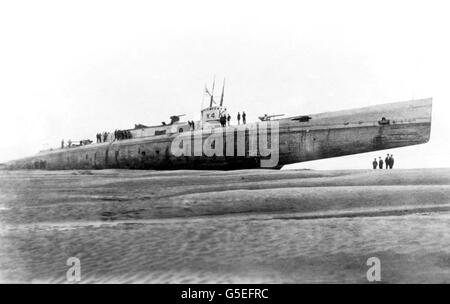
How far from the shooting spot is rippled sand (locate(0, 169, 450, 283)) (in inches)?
273

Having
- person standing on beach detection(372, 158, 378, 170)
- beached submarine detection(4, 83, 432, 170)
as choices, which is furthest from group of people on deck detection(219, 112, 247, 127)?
person standing on beach detection(372, 158, 378, 170)

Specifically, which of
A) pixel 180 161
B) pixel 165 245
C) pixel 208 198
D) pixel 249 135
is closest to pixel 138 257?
pixel 165 245

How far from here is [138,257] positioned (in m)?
7.65

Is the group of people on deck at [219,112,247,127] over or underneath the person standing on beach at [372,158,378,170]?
over

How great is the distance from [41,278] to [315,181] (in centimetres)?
939

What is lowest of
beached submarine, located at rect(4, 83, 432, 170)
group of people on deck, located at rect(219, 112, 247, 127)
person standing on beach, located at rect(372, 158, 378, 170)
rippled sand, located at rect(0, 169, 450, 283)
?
rippled sand, located at rect(0, 169, 450, 283)

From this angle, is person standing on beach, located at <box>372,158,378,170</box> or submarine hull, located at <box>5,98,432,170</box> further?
person standing on beach, located at <box>372,158,378,170</box>

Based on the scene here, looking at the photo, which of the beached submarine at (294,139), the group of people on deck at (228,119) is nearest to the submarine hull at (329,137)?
the beached submarine at (294,139)

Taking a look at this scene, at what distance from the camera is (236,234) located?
862 centimetres

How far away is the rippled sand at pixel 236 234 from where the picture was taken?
22.8 ft

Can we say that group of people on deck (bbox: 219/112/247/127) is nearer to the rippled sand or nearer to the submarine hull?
the submarine hull

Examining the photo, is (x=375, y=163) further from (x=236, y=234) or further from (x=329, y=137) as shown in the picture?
(x=236, y=234)
